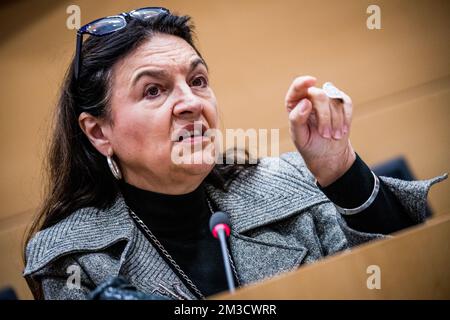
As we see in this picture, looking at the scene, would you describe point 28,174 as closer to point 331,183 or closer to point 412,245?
point 331,183

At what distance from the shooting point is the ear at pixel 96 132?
1316mm

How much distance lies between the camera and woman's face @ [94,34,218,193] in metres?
1.21

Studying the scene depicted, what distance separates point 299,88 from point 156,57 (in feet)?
1.21

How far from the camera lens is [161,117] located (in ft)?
3.96

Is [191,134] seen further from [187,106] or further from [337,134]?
[337,134]

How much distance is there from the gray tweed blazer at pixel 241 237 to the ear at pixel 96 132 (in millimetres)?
134

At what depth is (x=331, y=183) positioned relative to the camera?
3.86 ft

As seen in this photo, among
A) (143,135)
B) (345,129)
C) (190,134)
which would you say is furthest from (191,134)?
(345,129)

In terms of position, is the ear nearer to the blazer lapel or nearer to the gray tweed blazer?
the gray tweed blazer

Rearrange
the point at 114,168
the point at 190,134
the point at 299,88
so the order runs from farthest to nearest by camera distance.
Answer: the point at 114,168 → the point at 190,134 → the point at 299,88

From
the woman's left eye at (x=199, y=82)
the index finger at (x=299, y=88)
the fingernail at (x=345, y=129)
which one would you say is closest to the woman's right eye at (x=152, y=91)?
the woman's left eye at (x=199, y=82)

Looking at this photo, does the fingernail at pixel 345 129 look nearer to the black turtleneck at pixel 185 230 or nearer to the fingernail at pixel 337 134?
the fingernail at pixel 337 134

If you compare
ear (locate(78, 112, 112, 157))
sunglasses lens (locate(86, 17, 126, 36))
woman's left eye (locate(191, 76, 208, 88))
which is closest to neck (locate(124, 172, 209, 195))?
ear (locate(78, 112, 112, 157))
